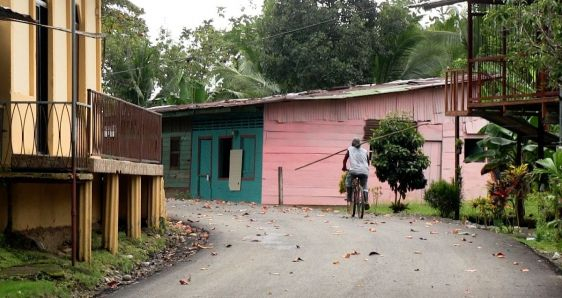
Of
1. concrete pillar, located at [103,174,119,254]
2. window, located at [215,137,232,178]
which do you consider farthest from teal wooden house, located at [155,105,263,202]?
concrete pillar, located at [103,174,119,254]

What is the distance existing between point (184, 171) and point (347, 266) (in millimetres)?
19623

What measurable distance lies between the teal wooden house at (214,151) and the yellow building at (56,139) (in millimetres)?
12196

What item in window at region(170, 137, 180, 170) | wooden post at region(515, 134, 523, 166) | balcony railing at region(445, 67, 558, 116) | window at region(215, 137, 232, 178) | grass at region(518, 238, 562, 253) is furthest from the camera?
window at region(170, 137, 180, 170)

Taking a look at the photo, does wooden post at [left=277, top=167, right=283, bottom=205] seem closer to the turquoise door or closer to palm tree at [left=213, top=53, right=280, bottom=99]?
the turquoise door

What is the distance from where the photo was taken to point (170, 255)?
13.2 meters

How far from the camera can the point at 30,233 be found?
11.2 metres

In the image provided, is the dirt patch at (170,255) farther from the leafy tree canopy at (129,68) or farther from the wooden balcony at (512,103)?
the leafy tree canopy at (129,68)

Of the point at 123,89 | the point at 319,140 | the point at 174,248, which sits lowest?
the point at 174,248

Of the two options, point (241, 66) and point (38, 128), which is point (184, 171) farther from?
point (38, 128)

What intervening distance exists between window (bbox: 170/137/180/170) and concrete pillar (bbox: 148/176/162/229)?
48.8ft

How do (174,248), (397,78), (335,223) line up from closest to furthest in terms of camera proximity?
(174,248) < (335,223) < (397,78)

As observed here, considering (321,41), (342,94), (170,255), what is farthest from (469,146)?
(170,255)

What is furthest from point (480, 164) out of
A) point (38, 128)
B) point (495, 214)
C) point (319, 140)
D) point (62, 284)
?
point (62, 284)

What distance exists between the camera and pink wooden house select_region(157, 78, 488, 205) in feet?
85.3
